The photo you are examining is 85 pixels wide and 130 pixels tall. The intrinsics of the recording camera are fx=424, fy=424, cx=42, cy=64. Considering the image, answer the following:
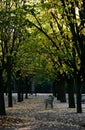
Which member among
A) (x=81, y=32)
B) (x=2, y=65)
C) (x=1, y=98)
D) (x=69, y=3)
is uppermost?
(x=69, y=3)

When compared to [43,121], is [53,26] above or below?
above

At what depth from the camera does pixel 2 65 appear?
1208 inches

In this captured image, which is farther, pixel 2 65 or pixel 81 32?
pixel 2 65

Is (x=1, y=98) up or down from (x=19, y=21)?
down

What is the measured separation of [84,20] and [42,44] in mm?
11547

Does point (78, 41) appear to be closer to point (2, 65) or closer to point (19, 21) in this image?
point (19, 21)

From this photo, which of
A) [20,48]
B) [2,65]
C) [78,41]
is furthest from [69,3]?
[20,48]

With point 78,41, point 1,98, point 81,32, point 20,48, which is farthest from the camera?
point 20,48

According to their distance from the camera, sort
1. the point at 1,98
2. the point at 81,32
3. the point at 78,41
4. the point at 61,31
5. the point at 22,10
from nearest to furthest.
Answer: the point at 22,10 → the point at 78,41 → the point at 81,32 → the point at 61,31 → the point at 1,98

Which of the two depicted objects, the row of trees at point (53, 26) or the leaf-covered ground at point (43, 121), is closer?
the row of trees at point (53, 26)

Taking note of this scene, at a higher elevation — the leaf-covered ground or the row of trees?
the row of trees

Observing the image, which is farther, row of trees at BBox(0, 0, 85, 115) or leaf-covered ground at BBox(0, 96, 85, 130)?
leaf-covered ground at BBox(0, 96, 85, 130)

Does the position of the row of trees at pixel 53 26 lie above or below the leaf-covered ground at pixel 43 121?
above

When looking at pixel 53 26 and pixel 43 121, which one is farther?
pixel 53 26
